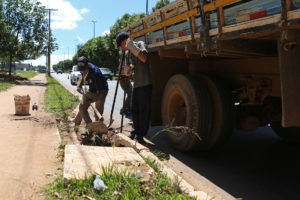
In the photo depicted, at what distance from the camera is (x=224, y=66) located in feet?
15.6

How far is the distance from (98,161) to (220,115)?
184 centimetres

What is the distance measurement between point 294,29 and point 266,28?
24 cm

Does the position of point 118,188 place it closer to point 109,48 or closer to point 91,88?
point 91,88

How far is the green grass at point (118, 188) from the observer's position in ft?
8.95

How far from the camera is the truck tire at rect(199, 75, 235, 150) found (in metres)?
4.20

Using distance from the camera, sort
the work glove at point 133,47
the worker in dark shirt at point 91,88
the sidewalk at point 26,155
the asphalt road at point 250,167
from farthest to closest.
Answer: the worker in dark shirt at point 91,88
the work glove at point 133,47
the asphalt road at point 250,167
the sidewalk at point 26,155

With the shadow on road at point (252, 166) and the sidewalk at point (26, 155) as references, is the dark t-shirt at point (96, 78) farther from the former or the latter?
the shadow on road at point (252, 166)

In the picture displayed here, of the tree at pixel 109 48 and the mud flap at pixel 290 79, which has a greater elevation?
the tree at pixel 109 48

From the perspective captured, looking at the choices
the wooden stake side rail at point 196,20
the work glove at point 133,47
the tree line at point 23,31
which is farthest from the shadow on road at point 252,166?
the tree line at point 23,31

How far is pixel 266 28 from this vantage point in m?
2.73

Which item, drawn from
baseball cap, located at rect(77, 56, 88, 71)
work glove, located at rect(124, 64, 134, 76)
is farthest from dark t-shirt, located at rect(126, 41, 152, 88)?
baseball cap, located at rect(77, 56, 88, 71)

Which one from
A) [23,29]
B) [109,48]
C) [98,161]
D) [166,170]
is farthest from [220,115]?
[109,48]

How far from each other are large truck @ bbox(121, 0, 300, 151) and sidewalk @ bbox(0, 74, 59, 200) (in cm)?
175

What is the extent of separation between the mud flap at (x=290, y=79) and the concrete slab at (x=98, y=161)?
59.6 inches
